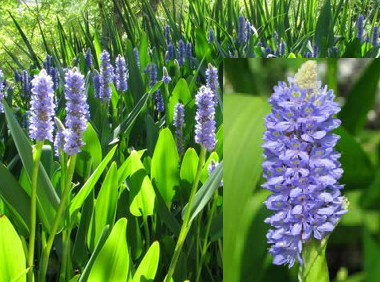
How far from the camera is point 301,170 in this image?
22.3 inches

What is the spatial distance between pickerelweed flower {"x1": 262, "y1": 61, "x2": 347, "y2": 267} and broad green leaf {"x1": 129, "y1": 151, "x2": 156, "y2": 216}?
444mm

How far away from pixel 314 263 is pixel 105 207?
1.37ft

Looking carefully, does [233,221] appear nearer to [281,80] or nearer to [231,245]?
[231,245]

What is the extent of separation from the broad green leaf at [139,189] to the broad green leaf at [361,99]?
1.49ft

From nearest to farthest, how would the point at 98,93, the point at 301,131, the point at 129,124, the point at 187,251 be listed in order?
1. the point at 301,131
2. the point at 187,251
3. the point at 129,124
4. the point at 98,93

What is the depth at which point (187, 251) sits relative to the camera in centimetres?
109

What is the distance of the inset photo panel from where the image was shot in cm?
57

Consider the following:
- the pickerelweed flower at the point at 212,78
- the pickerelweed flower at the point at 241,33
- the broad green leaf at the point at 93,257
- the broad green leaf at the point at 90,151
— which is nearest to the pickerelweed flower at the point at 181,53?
the pickerelweed flower at the point at 241,33

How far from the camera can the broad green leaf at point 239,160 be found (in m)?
0.61

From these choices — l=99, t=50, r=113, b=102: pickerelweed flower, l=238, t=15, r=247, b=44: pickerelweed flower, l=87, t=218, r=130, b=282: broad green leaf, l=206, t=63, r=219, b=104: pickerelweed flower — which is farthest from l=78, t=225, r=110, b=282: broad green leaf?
l=238, t=15, r=247, b=44: pickerelweed flower

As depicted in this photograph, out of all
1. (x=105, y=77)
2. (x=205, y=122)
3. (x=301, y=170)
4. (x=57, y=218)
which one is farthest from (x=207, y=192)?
(x=105, y=77)

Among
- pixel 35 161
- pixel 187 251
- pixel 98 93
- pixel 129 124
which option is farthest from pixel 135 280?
pixel 98 93

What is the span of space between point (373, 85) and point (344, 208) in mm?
116

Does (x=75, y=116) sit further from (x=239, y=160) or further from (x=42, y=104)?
(x=239, y=160)
